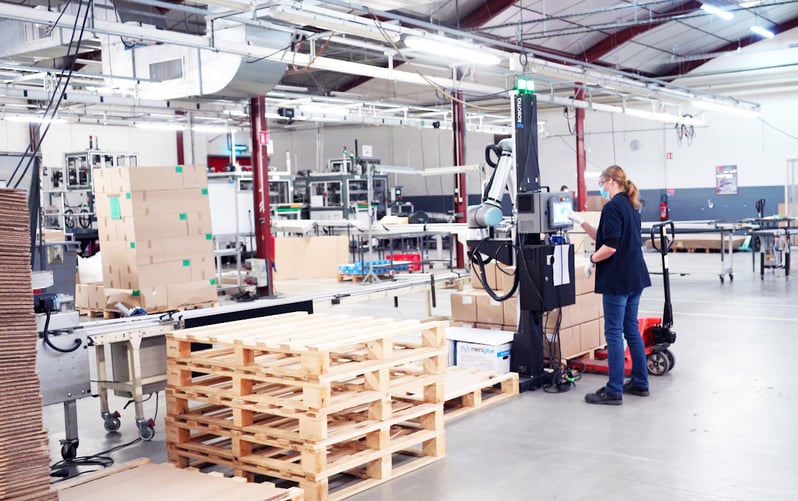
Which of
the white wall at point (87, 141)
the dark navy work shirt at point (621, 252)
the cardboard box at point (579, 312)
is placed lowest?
the cardboard box at point (579, 312)

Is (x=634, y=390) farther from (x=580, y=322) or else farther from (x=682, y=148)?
(x=682, y=148)

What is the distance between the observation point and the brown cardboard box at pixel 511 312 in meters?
7.03

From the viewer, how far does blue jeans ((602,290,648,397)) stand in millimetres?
5984

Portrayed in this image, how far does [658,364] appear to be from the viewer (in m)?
7.02

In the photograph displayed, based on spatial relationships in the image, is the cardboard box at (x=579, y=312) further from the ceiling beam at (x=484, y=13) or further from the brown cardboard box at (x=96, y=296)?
the ceiling beam at (x=484, y=13)

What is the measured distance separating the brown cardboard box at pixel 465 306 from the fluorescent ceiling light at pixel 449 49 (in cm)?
284

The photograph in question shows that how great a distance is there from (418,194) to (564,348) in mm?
19813

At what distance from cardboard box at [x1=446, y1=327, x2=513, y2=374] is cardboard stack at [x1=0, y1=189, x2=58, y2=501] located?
394 cm

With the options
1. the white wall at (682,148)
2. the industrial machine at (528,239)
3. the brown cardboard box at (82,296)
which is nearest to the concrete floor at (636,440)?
the industrial machine at (528,239)

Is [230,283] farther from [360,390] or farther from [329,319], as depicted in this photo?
[360,390]

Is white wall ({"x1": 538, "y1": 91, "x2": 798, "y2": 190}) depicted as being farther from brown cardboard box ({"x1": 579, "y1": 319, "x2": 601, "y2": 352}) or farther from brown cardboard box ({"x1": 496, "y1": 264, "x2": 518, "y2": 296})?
brown cardboard box ({"x1": 496, "y1": 264, "x2": 518, "y2": 296})

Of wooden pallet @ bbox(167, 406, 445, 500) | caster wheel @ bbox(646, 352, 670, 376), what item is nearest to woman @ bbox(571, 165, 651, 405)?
caster wheel @ bbox(646, 352, 670, 376)

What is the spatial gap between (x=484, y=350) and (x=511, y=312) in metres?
0.54

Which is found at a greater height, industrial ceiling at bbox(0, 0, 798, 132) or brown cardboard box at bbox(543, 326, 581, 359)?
industrial ceiling at bbox(0, 0, 798, 132)
